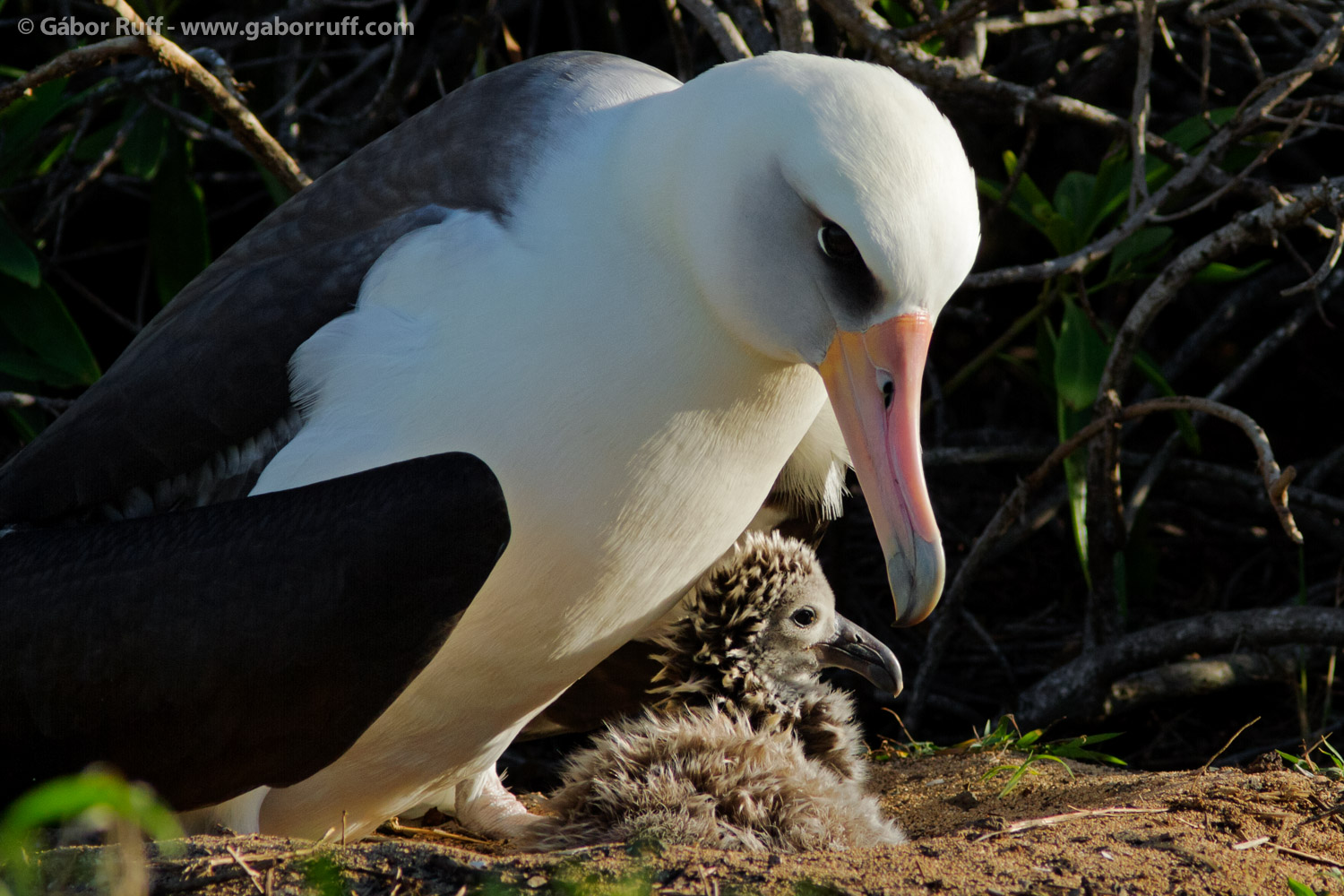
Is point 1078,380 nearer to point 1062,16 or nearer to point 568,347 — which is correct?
point 1062,16

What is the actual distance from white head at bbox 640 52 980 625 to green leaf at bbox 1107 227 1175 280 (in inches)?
87.2

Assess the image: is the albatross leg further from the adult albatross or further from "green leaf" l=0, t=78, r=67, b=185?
"green leaf" l=0, t=78, r=67, b=185

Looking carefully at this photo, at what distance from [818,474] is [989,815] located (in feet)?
3.71

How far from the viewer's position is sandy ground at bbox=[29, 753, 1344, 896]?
99.7 inches

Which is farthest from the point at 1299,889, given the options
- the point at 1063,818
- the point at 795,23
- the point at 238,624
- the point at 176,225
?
the point at 176,225

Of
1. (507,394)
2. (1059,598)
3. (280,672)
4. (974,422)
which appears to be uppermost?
(507,394)

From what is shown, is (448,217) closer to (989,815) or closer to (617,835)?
(617,835)

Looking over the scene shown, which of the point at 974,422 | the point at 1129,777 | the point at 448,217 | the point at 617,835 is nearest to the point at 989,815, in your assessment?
the point at 1129,777

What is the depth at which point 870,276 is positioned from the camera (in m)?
2.90

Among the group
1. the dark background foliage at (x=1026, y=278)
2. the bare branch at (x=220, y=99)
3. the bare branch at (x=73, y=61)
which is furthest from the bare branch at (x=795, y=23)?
the bare branch at (x=73, y=61)

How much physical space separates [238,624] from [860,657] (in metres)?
1.86

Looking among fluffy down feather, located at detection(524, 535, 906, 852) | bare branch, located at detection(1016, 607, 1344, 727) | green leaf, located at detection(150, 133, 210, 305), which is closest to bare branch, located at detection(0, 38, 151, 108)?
green leaf, located at detection(150, 133, 210, 305)

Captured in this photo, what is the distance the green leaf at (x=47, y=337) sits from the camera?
5059mm

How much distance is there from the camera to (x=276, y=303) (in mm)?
3418
